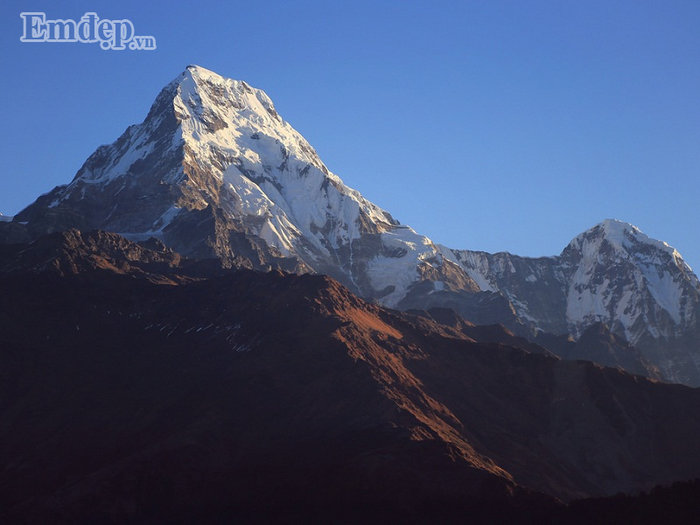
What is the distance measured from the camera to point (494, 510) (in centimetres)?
18012

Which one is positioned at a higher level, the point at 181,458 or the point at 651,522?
the point at 181,458

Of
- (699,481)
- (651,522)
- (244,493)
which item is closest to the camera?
(651,522)

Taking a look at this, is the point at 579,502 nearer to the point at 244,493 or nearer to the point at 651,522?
the point at 651,522

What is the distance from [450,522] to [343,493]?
15984 millimetres

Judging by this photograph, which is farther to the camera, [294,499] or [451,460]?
[451,460]

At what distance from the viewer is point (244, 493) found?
616ft

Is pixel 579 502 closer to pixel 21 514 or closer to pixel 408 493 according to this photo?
pixel 408 493

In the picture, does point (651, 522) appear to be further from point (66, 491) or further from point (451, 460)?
point (66, 491)

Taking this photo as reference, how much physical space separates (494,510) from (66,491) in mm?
58386

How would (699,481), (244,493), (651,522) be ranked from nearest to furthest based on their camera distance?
(651,522) < (699,481) < (244,493)

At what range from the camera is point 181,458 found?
19912 cm

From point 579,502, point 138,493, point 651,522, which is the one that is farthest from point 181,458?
point 651,522

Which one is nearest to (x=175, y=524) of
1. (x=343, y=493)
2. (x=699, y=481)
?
(x=343, y=493)

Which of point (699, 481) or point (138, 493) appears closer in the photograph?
point (699, 481)
